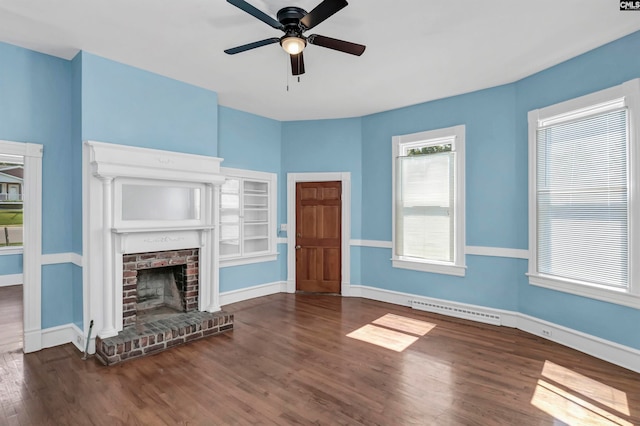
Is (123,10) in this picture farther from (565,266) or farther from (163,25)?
(565,266)

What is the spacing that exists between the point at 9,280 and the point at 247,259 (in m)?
4.92

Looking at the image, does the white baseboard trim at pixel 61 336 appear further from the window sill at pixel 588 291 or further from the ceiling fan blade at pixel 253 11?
the window sill at pixel 588 291

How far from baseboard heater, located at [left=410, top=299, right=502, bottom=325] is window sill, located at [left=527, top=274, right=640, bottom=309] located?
2.37 ft

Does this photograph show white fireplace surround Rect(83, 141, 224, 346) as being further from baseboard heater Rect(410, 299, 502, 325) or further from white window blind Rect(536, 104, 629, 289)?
white window blind Rect(536, 104, 629, 289)

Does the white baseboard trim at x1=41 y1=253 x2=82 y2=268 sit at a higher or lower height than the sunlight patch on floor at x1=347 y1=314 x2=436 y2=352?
higher

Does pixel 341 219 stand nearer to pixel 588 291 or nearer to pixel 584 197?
pixel 584 197

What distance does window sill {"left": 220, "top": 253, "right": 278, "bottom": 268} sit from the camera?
204 inches

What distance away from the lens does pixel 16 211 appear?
7.07 metres

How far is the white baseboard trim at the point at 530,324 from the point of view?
3146 mm

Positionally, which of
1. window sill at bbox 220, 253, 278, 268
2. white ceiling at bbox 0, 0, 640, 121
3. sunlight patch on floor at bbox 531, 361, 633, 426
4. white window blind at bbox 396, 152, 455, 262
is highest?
white ceiling at bbox 0, 0, 640, 121

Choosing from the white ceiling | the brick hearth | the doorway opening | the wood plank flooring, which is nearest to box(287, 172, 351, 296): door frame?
the white ceiling

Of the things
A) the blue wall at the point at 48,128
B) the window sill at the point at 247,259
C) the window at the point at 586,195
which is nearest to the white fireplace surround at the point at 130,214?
the blue wall at the point at 48,128

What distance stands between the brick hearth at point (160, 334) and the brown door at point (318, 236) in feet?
6.78

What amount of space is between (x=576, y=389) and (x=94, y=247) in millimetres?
4678
